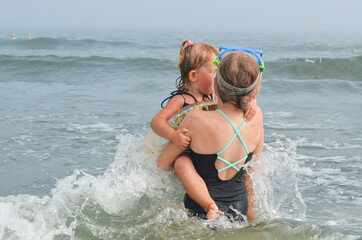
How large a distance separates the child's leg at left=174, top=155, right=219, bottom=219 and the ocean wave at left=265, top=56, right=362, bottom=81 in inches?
511


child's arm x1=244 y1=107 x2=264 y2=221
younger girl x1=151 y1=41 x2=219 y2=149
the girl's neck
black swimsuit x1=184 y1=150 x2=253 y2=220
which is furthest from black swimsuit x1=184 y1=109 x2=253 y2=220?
the girl's neck

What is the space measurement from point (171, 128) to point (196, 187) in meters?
0.46

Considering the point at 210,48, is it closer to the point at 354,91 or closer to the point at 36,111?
the point at 36,111

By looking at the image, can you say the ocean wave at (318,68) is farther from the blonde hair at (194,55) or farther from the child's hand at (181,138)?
Answer: the child's hand at (181,138)

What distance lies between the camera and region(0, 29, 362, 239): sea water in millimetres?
3561

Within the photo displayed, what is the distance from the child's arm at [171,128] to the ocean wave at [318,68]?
41.6ft

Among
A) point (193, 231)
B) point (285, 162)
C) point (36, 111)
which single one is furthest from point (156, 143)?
A: point (36, 111)

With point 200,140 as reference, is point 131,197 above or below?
below

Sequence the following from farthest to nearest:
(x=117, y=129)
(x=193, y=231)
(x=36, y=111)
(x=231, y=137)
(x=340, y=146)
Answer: (x=36, y=111), (x=117, y=129), (x=340, y=146), (x=193, y=231), (x=231, y=137)

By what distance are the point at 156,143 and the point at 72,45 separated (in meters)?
23.7

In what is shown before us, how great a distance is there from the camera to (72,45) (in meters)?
26.3

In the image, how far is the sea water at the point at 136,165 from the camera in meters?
3.56

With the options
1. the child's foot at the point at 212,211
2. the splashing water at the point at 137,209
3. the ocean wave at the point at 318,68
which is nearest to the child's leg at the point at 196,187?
the child's foot at the point at 212,211

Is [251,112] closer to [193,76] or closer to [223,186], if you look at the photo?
[223,186]
